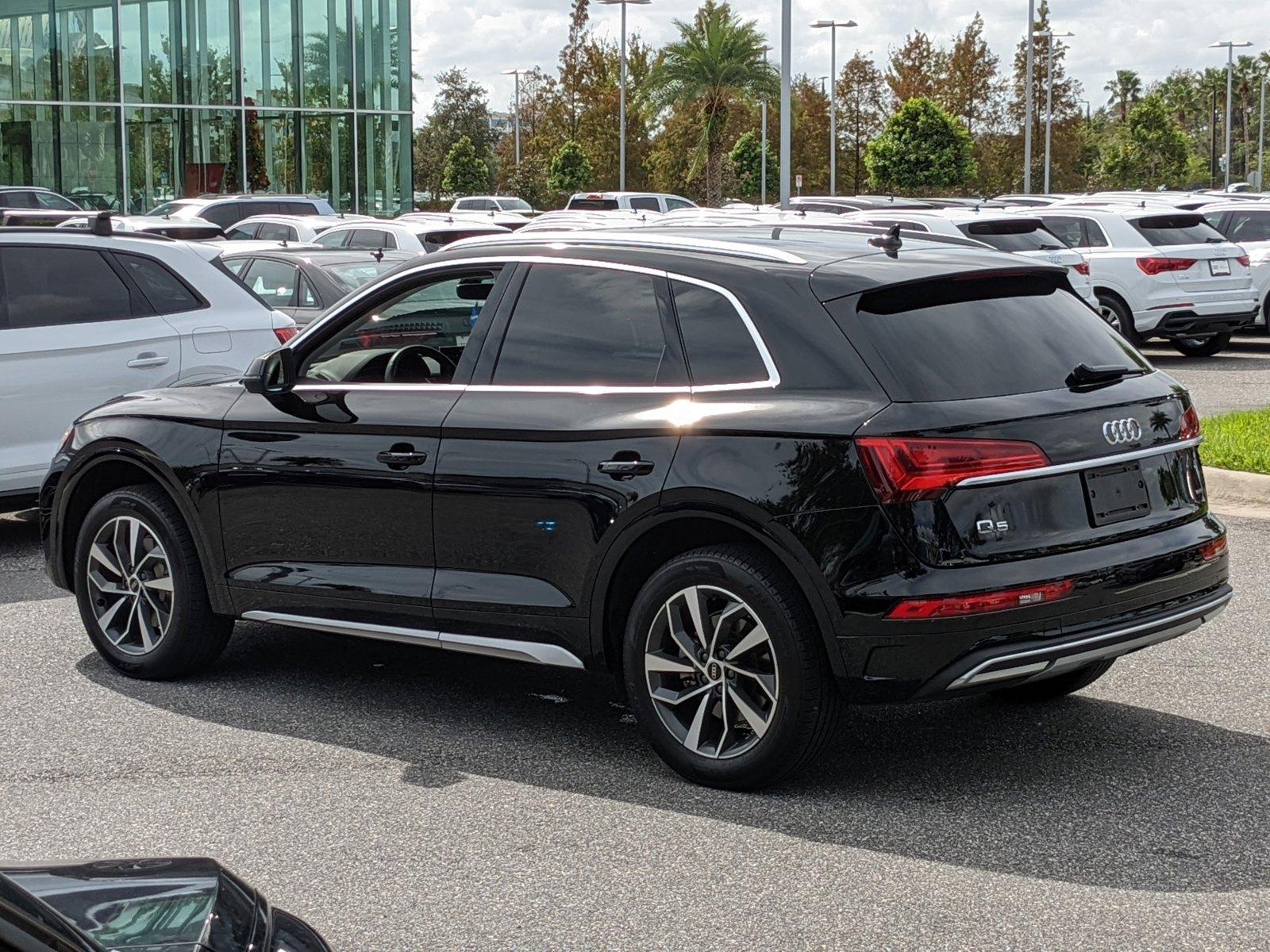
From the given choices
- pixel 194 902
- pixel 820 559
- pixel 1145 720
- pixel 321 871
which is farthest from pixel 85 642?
pixel 194 902

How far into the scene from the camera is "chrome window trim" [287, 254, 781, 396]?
5336mm

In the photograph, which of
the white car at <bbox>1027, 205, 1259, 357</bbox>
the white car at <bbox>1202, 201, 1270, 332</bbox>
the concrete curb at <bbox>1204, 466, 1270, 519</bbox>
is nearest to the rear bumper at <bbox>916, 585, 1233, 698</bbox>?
the concrete curb at <bbox>1204, 466, 1270, 519</bbox>

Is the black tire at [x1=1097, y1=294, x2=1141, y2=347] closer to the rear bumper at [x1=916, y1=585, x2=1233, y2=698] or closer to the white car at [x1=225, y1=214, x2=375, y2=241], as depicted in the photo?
the white car at [x1=225, y1=214, x2=375, y2=241]

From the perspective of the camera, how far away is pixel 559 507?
5570 millimetres

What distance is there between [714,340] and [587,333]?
484 millimetres

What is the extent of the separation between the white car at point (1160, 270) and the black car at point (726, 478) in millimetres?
14600

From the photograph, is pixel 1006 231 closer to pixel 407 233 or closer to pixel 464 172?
pixel 407 233

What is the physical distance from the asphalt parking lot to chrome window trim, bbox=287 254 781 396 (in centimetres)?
118

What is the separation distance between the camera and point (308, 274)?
14734mm

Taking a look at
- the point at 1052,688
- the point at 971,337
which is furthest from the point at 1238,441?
the point at 971,337

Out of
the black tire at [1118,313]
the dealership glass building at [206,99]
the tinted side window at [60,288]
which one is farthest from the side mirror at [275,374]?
the dealership glass building at [206,99]

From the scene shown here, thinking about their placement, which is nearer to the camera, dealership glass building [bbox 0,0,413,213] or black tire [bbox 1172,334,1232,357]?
black tire [bbox 1172,334,1232,357]

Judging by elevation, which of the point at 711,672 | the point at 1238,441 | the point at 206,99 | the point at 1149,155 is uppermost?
the point at 206,99

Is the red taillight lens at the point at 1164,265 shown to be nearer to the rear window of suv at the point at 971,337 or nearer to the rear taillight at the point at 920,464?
the rear window of suv at the point at 971,337
